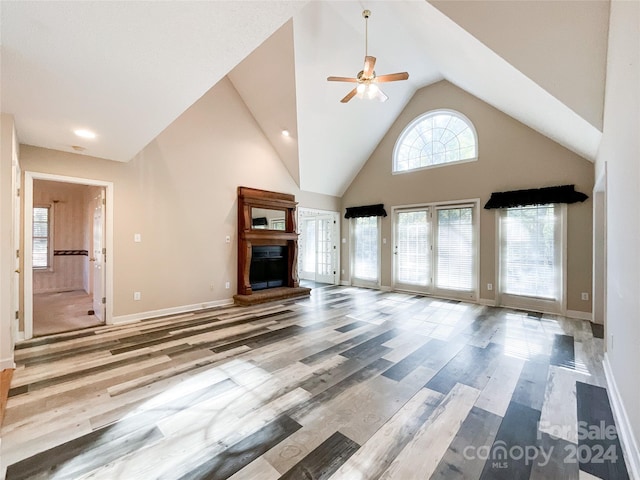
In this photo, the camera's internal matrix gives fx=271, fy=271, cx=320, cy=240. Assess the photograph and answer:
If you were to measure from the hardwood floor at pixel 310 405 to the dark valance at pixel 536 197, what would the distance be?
2.13 m

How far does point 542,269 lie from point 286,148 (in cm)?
548

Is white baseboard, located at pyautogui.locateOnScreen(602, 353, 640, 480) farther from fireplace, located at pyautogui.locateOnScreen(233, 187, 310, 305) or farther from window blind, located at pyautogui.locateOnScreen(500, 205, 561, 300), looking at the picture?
fireplace, located at pyautogui.locateOnScreen(233, 187, 310, 305)

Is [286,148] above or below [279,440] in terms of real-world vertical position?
above

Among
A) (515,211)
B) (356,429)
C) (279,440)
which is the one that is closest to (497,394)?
(356,429)

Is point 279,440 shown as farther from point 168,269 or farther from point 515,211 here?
point 515,211

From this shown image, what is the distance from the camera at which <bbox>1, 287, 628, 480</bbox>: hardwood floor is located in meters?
1.54

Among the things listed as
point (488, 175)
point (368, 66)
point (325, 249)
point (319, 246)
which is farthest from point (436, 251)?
point (368, 66)

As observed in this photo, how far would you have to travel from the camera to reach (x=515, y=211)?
508cm

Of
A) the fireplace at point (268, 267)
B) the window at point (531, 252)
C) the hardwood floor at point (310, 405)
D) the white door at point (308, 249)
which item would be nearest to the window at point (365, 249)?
the white door at point (308, 249)

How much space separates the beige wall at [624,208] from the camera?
5.44ft

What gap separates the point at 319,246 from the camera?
8406 millimetres

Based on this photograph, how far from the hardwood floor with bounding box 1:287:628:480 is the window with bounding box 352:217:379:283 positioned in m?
3.54

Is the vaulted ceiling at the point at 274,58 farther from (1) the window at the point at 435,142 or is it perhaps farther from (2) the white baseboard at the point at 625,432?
(2) the white baseboard at the point at 625,432

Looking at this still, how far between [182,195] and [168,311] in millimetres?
2045
